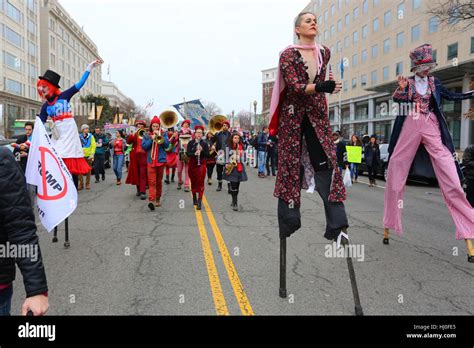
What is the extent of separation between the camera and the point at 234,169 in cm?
955

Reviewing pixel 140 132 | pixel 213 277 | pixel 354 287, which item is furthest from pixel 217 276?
pixel 140 132

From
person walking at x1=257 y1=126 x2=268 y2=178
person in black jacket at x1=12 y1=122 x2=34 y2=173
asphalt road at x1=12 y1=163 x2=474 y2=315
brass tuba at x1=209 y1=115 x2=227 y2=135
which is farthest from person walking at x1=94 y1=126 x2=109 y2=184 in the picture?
asphalt road at x1=12 y1=163 x2=474 y2=315

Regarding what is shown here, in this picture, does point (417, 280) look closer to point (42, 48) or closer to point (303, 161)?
point (303, 161)

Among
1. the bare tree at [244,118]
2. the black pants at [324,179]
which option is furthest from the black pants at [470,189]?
the bare tree at [244,118]

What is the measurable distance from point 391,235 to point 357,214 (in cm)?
205

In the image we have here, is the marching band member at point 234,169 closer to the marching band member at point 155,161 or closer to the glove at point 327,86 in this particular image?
the marching band member at point 155,161

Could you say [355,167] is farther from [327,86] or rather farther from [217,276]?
[327,86]

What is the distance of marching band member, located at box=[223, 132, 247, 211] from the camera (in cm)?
928

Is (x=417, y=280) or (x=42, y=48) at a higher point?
(x=42, y=48)

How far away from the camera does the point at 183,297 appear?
12.8ft

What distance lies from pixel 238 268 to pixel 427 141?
280cm

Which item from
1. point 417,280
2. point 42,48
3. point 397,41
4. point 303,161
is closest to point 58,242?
point 303,161

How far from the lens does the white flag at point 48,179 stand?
11.5 ft

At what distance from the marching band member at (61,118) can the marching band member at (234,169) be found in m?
3.87
